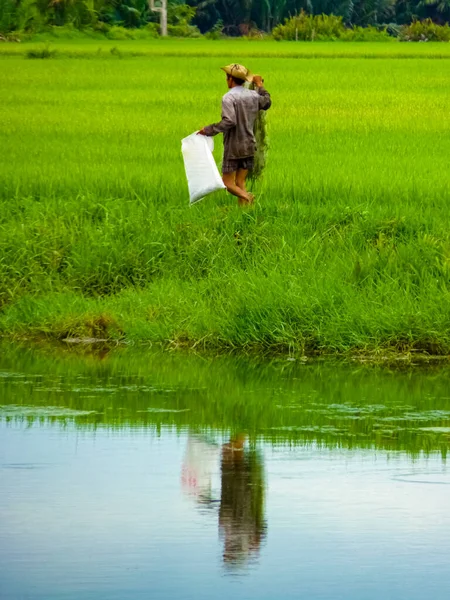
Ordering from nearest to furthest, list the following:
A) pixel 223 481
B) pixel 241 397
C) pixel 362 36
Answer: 1. pixel 223 481
2. pixel 241 397
3. pixel 362 36

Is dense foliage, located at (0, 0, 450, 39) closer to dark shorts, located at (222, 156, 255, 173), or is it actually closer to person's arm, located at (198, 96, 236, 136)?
dark shorts, located at (222, 156, 255, 173)

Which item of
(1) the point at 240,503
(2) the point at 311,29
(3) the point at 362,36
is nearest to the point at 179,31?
(2) the point at 311,29

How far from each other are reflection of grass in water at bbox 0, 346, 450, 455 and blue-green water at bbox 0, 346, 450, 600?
14 millimetres

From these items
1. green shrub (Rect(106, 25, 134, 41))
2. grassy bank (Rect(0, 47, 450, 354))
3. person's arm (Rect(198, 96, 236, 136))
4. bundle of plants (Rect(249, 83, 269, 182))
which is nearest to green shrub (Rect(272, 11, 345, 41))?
green shrub (Rect(106, 25, 134, 41))

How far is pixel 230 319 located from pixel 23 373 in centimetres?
146

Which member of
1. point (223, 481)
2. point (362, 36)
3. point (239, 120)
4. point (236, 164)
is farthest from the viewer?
point (362, 36)

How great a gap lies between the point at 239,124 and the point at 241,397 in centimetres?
375

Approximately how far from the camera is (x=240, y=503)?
225 inches

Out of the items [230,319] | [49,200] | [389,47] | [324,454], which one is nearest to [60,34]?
[389,47]

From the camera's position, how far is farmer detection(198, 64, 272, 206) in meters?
11.1

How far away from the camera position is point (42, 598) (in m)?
4.62

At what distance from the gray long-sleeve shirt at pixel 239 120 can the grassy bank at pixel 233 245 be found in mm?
417

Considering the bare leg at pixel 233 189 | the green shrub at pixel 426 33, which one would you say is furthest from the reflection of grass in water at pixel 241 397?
the green shrub at pixel 426 33

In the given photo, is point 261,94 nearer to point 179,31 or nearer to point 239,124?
point 239,124
